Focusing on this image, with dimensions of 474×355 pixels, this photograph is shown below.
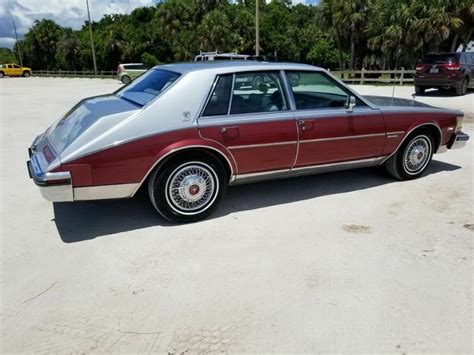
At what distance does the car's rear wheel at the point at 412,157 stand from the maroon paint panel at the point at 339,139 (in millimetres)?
431

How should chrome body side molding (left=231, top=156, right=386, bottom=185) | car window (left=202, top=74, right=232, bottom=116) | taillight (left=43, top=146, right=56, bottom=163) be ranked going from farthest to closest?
chrome body side molding (left=231, top=156, right=386, bottom=185)
car window (left=202, top=74, right=232, bottom=116)
taillight (left=43, top=146, right=56, bottom=163)

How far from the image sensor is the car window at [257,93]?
160 inches

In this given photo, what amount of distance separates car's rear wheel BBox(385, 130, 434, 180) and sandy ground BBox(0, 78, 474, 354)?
362 millimetres

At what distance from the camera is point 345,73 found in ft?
86.4

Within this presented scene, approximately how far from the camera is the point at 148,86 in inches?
169

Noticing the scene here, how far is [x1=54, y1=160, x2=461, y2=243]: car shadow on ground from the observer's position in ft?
13.0

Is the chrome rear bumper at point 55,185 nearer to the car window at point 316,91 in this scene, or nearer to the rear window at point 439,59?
the car window at point 316,91

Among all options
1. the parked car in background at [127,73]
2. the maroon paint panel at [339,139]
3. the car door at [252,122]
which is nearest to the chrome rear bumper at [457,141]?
the maroon paint panel at [339,139]

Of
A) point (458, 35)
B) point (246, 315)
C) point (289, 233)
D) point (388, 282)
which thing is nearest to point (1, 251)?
point (246, 315)

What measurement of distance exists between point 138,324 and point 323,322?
1178 millimetres

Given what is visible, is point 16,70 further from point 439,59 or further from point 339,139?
point 339,139

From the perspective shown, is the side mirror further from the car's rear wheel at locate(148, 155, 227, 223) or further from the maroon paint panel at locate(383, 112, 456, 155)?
the car's rear wheel at locate(148, 155, 227, 223)

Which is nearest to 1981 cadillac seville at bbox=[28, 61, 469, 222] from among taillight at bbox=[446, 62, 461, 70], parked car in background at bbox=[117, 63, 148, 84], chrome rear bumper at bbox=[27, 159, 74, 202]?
chrome rear bumper at bbox=[27, 159, 74, 202]

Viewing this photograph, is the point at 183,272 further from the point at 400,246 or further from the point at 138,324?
the point at 400,246
